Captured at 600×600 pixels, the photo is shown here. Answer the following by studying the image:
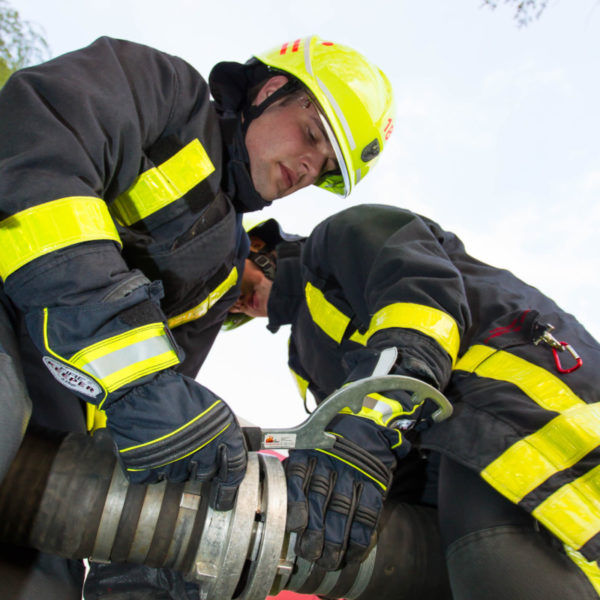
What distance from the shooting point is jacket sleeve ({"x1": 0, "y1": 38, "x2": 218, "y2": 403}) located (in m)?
0.91

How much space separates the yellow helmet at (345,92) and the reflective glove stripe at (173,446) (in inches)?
45.1

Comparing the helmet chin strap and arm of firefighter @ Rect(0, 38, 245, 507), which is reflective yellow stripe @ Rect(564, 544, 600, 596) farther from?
the helmet chin strap

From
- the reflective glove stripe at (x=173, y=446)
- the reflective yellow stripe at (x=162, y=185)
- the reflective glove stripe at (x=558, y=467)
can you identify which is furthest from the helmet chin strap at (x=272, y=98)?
the reflective glove stripe at (x=558, y=467)

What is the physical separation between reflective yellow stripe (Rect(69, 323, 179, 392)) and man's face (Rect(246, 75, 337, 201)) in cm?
93

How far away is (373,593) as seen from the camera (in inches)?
50.2

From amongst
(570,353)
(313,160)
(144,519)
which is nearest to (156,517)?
(144,519)

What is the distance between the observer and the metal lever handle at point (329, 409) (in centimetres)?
114

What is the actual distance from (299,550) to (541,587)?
0.55 m

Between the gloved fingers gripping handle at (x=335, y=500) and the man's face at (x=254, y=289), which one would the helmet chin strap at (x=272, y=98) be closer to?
the man's face at (x=254, y=289)

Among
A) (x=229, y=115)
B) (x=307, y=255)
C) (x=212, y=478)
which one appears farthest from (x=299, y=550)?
(x=229, y=115)

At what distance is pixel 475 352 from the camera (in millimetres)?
1424

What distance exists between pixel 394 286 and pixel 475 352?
322mm

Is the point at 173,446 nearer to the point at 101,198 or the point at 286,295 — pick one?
the point at 101,198

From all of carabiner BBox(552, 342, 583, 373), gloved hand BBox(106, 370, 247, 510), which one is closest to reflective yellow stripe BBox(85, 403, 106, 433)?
gloved hand BBox(106, 370, 247, 510)
